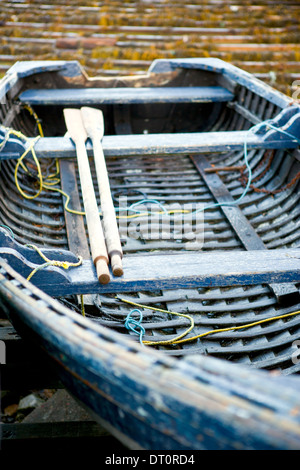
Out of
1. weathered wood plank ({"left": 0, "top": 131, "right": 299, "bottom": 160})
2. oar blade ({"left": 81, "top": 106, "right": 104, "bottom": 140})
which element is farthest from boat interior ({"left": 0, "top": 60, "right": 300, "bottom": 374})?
oar blade ({"left": 81, "top": 106, "right": 104, "bottom": 140})

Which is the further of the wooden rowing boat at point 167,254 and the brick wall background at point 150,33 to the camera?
the brick wall background at point 150,33

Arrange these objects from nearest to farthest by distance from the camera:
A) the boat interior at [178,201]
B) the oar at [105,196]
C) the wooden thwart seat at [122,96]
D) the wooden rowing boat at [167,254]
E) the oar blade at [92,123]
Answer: the wooden rowing boat at [167,254]
the oar at [105,196]
the boat interior at [178,201]
the oar blade at [92,123]
the wooden thwart seat at [122,96]

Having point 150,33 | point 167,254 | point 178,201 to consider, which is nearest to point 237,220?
point 178,201

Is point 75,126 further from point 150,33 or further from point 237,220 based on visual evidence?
point 150,33

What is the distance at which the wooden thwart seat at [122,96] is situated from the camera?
427 centimetres

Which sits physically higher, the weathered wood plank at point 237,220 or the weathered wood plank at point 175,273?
the weathered wood plank at point 175,273

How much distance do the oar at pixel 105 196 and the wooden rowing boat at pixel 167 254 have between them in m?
0.03

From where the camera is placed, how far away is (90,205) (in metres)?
A: 2.29

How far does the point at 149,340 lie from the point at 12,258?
33.2 inches

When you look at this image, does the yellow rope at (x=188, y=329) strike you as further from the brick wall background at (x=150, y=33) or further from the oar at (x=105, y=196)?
the brick wall background at (x=150, y=33)

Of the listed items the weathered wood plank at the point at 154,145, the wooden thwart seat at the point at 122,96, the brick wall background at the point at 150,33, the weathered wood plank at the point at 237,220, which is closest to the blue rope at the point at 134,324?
the weathered wood plank at the point at 237,220

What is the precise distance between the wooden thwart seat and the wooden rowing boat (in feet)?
0.07

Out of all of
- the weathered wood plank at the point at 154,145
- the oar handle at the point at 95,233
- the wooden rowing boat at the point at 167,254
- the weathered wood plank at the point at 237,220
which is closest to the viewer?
the wooden rowing boat at the point at 167,254
